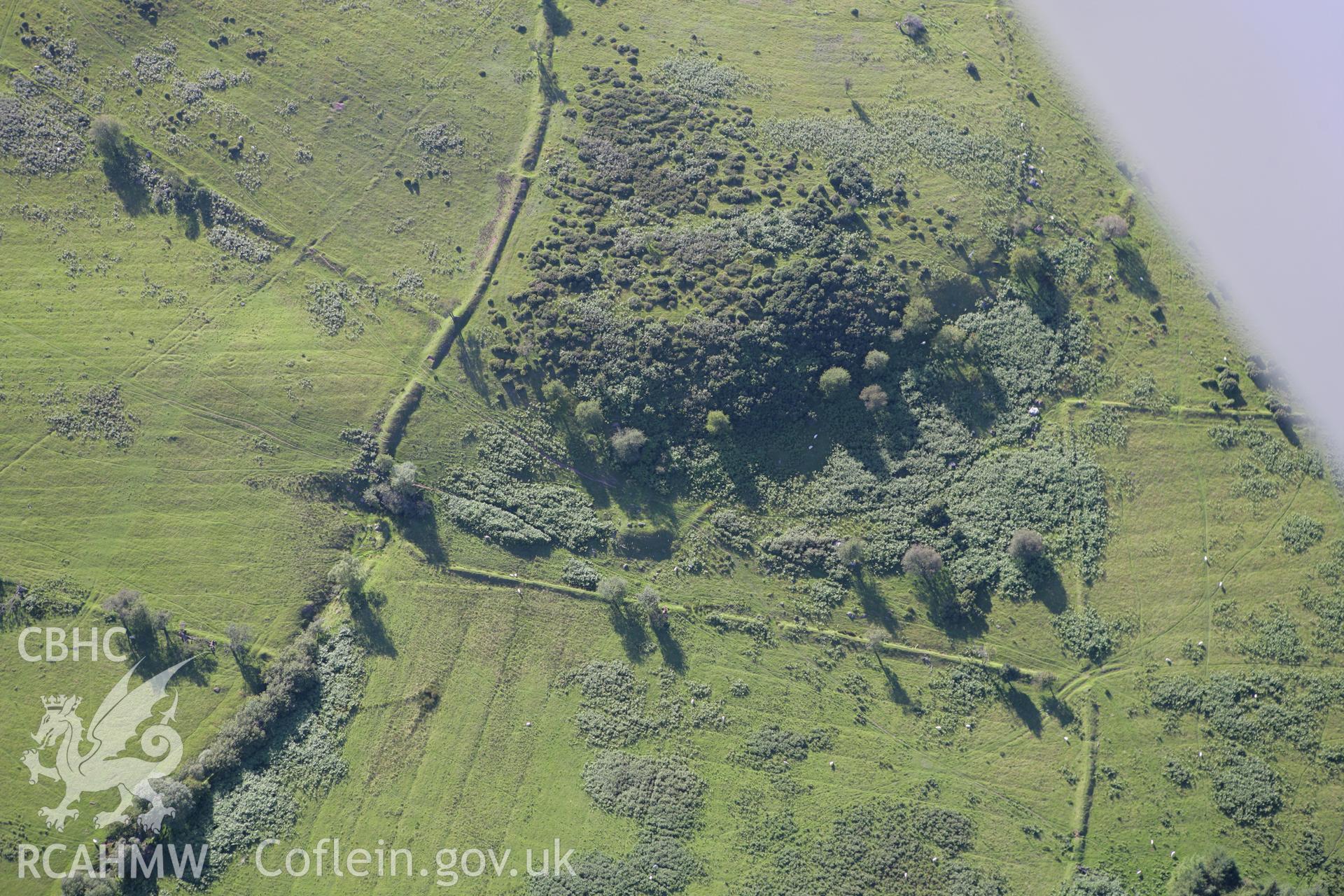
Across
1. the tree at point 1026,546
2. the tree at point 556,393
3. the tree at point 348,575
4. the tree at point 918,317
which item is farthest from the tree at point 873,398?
the tree at point 348,575

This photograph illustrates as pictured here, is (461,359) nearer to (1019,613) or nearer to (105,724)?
(105,724)

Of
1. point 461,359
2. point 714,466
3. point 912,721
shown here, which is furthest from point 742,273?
point 912,721

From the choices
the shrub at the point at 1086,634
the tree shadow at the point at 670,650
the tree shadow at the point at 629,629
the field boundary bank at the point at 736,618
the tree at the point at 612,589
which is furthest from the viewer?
the tree shadow at the point at 629,629

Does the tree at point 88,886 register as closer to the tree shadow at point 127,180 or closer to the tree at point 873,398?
the tree shadow at point 127,180

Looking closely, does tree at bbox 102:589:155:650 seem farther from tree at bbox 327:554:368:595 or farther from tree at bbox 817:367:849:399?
tree at bbox 817:367:849:399

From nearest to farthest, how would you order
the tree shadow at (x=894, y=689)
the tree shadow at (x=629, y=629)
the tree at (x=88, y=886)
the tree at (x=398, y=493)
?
the tree at (x=88, y=886)
the tree shadow at (x=894, y=689)
the tree shadow at (x=629, y=629)
the tree at (x=398, y=493)

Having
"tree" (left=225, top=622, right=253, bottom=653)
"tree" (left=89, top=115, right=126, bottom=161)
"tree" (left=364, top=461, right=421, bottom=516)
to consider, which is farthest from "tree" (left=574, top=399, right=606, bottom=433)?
"tree" (left=89, top=115, right=126, bottom=161)
